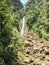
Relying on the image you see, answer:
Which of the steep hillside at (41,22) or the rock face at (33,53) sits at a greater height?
the steep hillside at (41,22)

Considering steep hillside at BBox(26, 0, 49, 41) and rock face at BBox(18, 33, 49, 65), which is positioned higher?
steep hillside at BBox(26, 0, 49, 41)

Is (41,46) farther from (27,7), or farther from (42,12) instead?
(27,7)

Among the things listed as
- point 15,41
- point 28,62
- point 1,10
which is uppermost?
point 1,10

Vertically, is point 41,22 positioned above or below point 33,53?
above

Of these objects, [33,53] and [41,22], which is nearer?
[33,53]

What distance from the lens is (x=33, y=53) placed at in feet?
108

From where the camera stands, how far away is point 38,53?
3253 centimetres

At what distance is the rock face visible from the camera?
29.8 m

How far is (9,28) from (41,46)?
832 centimetres

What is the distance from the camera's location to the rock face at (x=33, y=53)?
1173 inches

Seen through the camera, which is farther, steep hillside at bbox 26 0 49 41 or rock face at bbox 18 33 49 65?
steep hillside at bbox 26 0 49 41

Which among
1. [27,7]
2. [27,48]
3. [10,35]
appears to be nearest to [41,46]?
[27,48]

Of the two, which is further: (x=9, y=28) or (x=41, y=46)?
(x=41, y=46)

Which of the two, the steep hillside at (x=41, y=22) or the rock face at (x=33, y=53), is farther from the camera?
the steep hillside at (x=41, y=22)
